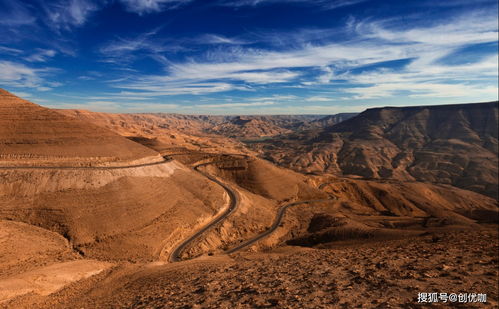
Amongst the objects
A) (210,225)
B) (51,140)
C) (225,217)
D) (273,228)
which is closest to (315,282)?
(210,225)

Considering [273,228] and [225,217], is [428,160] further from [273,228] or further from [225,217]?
[225,217]

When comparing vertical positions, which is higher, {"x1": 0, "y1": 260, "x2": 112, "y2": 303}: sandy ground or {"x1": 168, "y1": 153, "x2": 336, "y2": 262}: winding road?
{"x1": 0, "y1": 260, "x2": 112, "y2": 303}: sandy ground

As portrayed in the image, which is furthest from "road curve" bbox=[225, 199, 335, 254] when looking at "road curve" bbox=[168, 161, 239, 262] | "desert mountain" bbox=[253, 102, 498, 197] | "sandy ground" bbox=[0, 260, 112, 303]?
"desert mountain" bbox=[253, 102, 498, 197]

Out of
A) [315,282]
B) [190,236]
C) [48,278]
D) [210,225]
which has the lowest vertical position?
[190,236]

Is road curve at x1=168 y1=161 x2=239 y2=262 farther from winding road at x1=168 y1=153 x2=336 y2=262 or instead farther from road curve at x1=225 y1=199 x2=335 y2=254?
road curve at x1=225 y1=199 x2=335 y2=254

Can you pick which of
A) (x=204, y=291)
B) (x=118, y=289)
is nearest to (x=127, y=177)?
(x=118, y=289)

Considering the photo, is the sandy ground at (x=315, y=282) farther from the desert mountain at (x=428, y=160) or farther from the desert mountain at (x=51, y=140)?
the desert mountain at (x=428, y=160)
